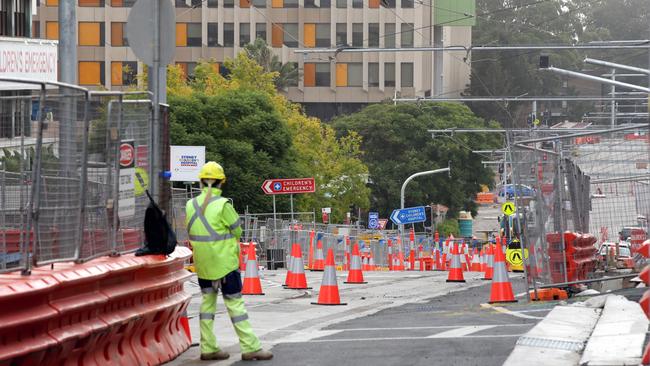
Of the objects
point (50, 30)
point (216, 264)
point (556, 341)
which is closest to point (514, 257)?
point (556, 341)

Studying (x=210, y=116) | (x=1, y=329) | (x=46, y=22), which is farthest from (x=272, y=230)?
(x=46, y=22)

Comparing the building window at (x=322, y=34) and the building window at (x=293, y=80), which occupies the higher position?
the building window at (x=322, y=34)

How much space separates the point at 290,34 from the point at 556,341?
82.1 m

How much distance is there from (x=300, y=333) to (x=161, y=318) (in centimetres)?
295

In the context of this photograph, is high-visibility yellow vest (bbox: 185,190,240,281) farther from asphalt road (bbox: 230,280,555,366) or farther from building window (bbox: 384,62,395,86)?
building window (bbox: 384,62,395,86)

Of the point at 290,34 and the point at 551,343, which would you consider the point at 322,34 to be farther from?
the point at 551,343

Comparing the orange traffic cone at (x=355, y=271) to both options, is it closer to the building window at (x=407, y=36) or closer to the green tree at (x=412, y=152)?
the green tree at (x=412, y=152)

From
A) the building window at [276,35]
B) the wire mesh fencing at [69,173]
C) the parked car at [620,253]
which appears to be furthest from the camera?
the building window at [276,35]

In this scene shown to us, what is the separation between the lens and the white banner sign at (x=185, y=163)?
31250 mm

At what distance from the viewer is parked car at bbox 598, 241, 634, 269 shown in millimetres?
18828

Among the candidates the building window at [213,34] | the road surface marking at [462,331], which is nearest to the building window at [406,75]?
the building window at [213,34]

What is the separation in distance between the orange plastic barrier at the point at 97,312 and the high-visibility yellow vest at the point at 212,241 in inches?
13.3

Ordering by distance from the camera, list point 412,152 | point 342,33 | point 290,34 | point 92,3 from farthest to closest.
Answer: point 290,34 → point 342,33 → point 92,3 → point 412,152

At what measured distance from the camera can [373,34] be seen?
9075 cm
